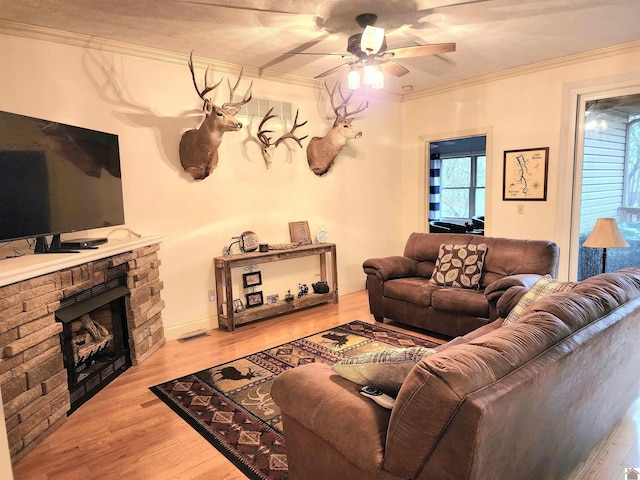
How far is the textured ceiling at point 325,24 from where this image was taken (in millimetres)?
2998

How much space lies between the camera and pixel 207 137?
393 cm

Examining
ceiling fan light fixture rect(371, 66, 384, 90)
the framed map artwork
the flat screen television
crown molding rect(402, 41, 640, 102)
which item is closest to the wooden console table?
the flat screen television

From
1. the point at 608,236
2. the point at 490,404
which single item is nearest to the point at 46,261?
the point at 490,404

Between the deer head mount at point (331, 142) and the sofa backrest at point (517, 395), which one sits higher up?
the deer head mount at point (331, 142)

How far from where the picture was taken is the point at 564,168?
15.0 feet

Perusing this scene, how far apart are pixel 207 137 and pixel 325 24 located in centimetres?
145

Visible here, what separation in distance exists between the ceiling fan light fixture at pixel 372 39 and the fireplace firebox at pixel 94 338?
2607mm

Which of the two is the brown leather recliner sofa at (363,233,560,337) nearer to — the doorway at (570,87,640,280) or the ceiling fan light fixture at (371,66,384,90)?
the doorway at (570,87,640,280)

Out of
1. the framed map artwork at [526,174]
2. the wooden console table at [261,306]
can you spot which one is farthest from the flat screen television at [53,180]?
the framed map artwork at [526,174]

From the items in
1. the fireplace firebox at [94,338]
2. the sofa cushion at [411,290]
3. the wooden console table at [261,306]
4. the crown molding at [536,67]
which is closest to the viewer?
the fireplace firebox at [94,338]

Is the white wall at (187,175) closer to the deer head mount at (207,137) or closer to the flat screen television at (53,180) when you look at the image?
the deer head mount at (207,137)

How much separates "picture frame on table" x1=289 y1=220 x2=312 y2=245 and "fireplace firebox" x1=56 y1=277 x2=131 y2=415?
2042 millimetres

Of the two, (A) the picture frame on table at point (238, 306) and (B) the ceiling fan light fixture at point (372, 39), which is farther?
(A) the picture frame on table at point (238, 306)

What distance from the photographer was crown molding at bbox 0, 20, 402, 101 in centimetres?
319
